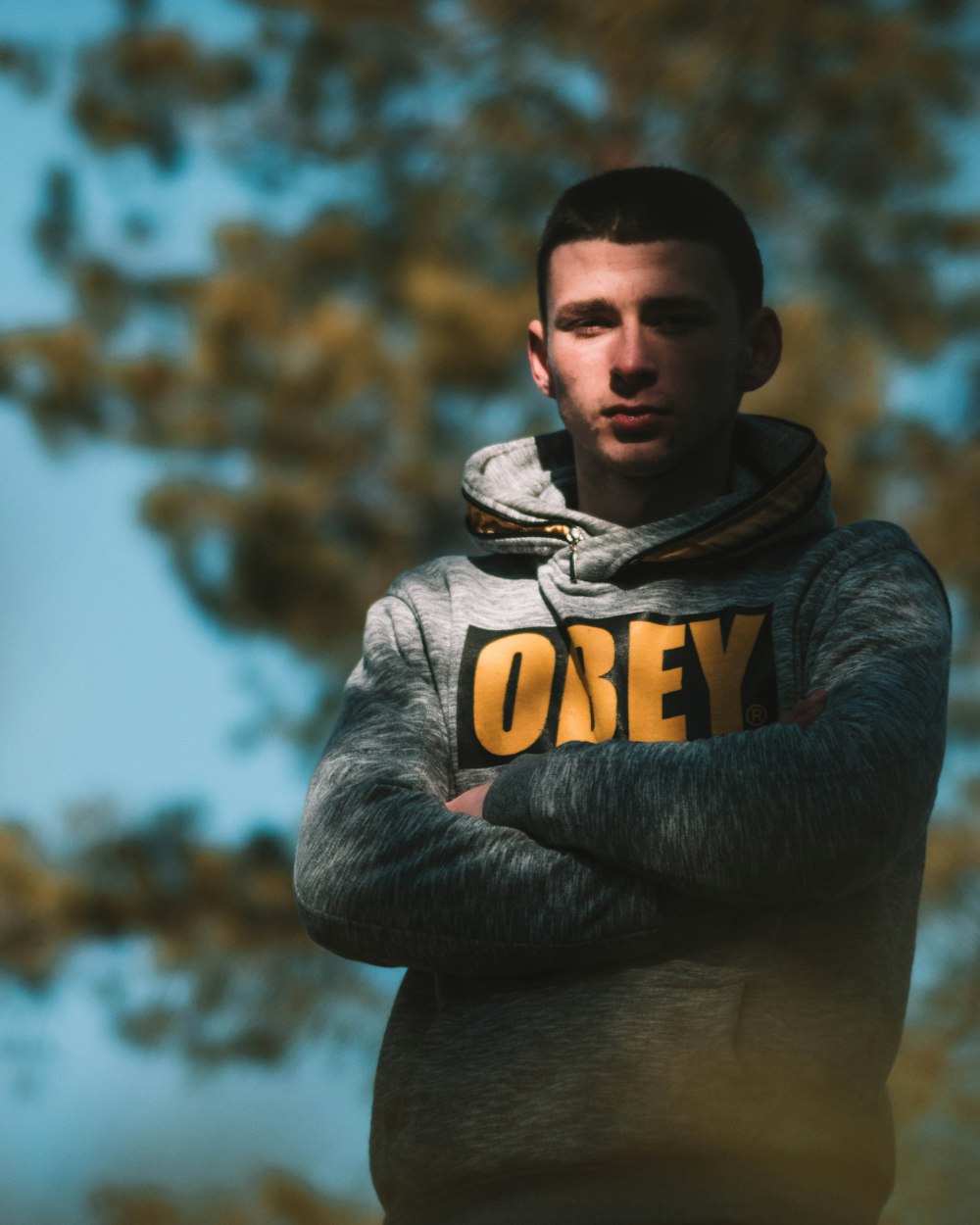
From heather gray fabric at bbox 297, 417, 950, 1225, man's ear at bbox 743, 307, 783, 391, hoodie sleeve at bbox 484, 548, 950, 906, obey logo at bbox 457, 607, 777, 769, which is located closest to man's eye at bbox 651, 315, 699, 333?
man's ear at bbox 743, 307, 783, 391

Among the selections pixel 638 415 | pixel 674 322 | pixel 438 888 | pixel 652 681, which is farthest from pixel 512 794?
pixel 674 322

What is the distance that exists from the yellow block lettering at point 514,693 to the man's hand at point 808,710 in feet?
0.94

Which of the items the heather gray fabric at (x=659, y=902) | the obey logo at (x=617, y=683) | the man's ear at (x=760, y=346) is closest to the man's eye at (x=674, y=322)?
the man's ear at (x=760, y=346)

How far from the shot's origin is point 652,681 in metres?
1.69

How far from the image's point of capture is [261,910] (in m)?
6.41

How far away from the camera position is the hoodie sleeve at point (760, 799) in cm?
144

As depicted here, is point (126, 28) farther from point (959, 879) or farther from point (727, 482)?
point (727, 482)

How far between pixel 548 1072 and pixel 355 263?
242 inches

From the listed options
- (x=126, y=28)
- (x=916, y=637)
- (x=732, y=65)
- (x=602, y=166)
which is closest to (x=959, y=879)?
(x=602, y=166)

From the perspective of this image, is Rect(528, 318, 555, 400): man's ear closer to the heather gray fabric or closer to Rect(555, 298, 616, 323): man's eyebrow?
Rect(555, 298, 616, 323): man's eyebrow

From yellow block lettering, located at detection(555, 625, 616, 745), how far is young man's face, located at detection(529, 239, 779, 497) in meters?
0.22

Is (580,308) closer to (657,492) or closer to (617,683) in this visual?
(657,492)

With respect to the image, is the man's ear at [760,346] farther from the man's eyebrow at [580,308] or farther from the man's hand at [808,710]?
the man's hand at [808,710]

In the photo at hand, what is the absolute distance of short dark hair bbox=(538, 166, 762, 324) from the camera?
6.06ft
